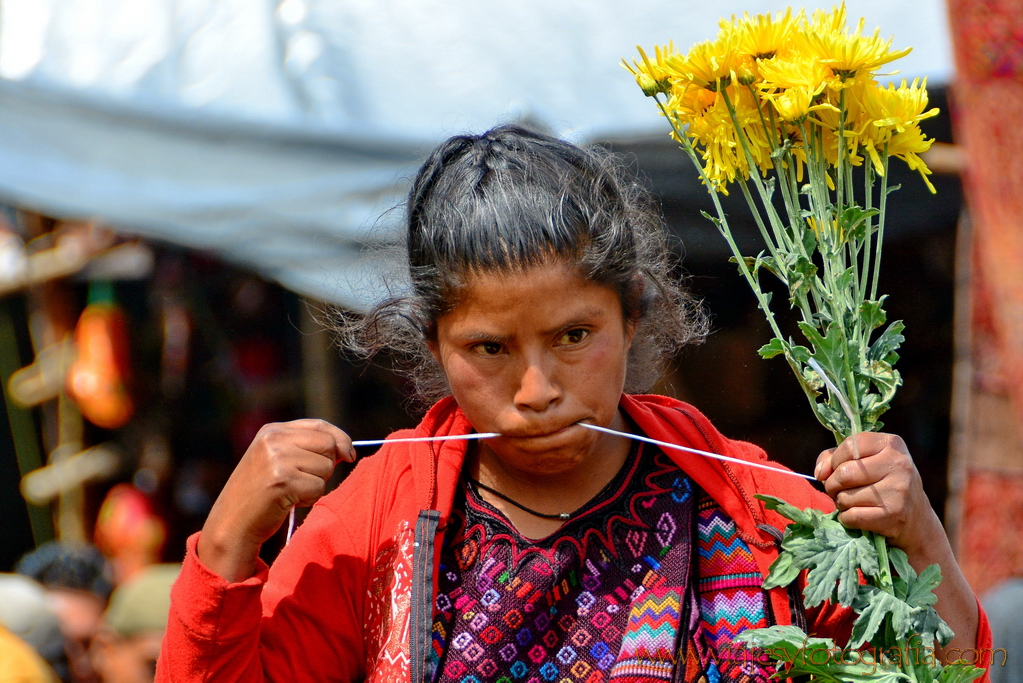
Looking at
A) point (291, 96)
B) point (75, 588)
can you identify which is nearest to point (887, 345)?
point (291, 96)

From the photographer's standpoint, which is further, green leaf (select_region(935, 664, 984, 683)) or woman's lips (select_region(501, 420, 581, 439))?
woman's lips (select_region(501, 420, 581, 439))

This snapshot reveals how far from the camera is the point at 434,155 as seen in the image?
1.49 metres

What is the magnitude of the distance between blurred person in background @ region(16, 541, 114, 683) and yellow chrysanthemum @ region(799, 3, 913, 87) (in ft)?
9.79

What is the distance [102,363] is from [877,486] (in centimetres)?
329

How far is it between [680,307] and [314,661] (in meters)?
0.82

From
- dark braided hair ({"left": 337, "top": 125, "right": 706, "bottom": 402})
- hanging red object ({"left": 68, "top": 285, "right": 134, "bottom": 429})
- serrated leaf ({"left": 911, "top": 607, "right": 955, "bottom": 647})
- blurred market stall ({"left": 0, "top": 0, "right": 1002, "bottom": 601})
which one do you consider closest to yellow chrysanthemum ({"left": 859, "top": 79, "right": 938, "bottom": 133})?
dark braided hair ({"left": 337, "top": 125, "right": 706, "bottom": 402})

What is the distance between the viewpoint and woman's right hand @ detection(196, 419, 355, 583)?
1277mm

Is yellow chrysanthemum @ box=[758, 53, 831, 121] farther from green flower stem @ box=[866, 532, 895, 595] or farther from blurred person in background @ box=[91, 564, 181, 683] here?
blurred person in background @ box=[91, 564, 181, 683]

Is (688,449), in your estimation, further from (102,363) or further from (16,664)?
(102,363)


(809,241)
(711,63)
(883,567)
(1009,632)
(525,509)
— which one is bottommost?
(1009,632)

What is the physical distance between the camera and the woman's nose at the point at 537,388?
128cm

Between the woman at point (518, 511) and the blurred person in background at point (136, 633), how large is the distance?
1806 mm

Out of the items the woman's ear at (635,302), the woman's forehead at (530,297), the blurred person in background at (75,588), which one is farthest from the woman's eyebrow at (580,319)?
the blurred person in background at (75,588)

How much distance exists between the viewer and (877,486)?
117cm
